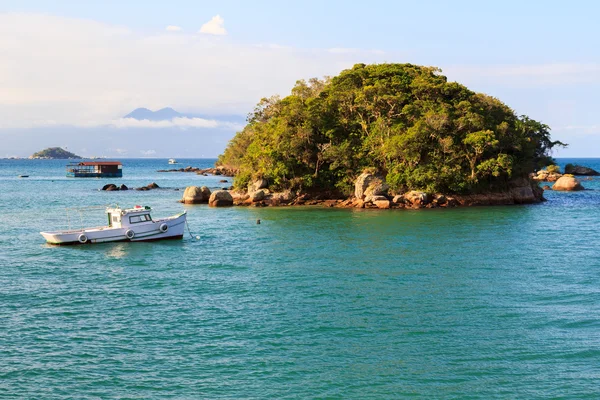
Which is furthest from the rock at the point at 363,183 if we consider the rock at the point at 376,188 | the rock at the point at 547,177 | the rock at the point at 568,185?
the rock at the point at 547,177

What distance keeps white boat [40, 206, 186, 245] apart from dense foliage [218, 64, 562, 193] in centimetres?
2616

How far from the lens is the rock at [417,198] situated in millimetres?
69000

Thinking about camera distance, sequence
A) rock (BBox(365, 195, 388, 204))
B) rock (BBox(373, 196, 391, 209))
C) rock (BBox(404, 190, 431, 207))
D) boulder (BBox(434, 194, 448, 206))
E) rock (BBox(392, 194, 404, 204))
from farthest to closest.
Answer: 1. rock (BBox(365, 195, 388, 204))
2. rock (BBox(392, 194, 404, 204))
3. boulder (BBox(434, 194, 448, 206))
4. rock (BBox(373, 196, 391, 209))
5. rock (BBox(404, 190, 431, 207))

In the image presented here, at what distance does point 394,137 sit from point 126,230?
35035mm

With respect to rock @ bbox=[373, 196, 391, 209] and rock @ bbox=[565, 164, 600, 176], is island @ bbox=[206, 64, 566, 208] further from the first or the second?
rock @ bbox=[565, 164, 600, 176]

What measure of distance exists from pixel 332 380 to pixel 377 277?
49.0 feet

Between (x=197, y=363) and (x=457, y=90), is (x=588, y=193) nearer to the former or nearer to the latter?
(x=457, y=90)

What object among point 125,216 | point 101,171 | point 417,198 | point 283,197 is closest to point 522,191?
point 417,198

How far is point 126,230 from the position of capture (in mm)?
48094

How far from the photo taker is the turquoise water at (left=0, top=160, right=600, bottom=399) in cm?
2066

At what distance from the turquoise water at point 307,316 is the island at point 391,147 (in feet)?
66.8

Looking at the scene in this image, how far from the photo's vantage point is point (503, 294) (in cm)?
3086

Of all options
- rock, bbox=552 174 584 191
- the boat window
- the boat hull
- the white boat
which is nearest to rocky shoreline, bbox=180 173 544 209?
the boat hull

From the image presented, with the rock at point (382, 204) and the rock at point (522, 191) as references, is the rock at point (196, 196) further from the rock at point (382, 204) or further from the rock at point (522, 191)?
the rock at point (522, 191)
